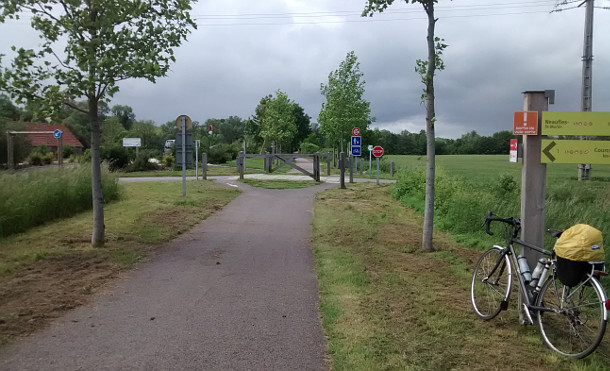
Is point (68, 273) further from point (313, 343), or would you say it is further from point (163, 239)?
point (313, 343)

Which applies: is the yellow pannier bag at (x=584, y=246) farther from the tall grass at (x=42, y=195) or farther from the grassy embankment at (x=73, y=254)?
the tall grass at (x=42, y=195)

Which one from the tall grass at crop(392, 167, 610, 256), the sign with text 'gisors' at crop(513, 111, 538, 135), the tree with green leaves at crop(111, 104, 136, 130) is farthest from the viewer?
the tree with green leaves at crop(111, 104, 136, 130)

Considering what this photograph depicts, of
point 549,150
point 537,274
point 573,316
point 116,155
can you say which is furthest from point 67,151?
point 573,316

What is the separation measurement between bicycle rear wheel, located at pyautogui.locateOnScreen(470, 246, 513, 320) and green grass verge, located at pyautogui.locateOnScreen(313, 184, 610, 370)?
0.44 feet

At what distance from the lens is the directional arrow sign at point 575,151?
5215 mm

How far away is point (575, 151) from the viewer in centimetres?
526

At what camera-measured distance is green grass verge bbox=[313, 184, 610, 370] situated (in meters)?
4.05

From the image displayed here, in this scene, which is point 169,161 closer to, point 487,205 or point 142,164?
point 142,164

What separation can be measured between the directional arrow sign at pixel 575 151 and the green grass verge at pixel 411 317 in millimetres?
1756

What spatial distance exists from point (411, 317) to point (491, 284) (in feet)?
3.55

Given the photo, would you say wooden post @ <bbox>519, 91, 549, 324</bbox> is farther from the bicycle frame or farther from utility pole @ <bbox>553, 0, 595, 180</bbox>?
utility pole @ <bbox>553, 0, 595, 180</bbox>

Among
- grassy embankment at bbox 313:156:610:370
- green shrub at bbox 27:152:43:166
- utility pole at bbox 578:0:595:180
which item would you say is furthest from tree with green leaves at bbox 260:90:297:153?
grassy embankment at bbox 313:156:610:370

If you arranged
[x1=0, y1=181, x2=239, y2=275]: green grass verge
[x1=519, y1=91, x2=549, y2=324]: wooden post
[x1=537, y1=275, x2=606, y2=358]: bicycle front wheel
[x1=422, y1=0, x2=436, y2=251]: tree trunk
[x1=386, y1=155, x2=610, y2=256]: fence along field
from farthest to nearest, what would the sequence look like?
[x1=386, y1=155, x2=610, y2=256]: fence along field, [x1=422, y1=0, x2=436, y2=251]: tree trunk, [x1=0, y1=181, x2=239, y2=275]: green grass verge, [x1=519, y1=91, x2=549, y2=324]: wooden post, [x1=537, y1=275, x2=606, y2=358]: bicycle front wheel

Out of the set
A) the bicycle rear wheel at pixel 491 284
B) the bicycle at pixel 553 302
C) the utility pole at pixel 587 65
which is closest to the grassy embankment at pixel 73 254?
the bicycle rear wheel at pixel 491 284
